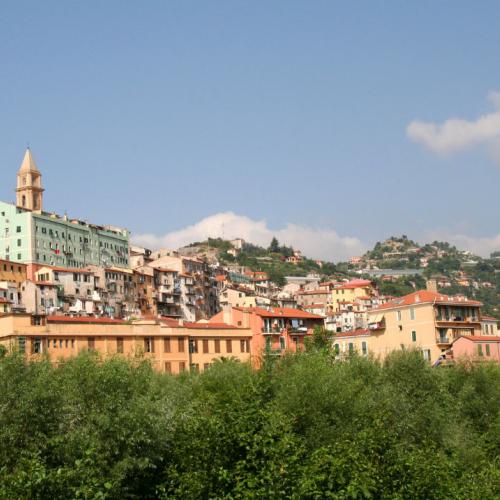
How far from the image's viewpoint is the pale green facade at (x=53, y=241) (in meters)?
125

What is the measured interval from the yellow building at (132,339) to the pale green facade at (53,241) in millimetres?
46700

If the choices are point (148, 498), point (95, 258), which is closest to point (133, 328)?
point (148, 498)

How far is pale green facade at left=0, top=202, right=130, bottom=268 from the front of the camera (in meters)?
125

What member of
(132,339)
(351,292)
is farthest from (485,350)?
(351,292)

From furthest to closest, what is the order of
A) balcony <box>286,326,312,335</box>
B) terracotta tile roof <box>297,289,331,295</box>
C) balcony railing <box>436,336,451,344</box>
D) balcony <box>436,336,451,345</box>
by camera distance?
terracotta tile roof <box>297,289,331,295</box> < balcony <box>286,326,312,335</box> < balcony railing <box>436,336,451,344</box> < balcony <box>436,336,451,345</box>

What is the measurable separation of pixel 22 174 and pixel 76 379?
10418 centimetres

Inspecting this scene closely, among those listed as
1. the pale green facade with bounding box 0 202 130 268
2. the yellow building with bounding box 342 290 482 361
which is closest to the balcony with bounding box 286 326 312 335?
the yellow building with bounding box 342 290 482 361

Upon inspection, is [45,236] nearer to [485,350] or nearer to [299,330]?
[299,330]

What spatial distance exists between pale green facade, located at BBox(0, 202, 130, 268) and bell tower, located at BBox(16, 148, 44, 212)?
6965mm

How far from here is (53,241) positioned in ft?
424

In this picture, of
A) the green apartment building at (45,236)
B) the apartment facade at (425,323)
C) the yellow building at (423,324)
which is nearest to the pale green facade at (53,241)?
the green apartment building at (45,236)

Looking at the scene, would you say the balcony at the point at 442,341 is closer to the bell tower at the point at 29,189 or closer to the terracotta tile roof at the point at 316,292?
the bell tower at the point at 29,189

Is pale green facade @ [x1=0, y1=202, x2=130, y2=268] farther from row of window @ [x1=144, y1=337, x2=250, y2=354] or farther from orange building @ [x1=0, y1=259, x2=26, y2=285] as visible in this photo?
row of window @ [x1=144, y1=337, x2=250, y2=354]

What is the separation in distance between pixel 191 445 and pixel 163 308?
95.6 metres
